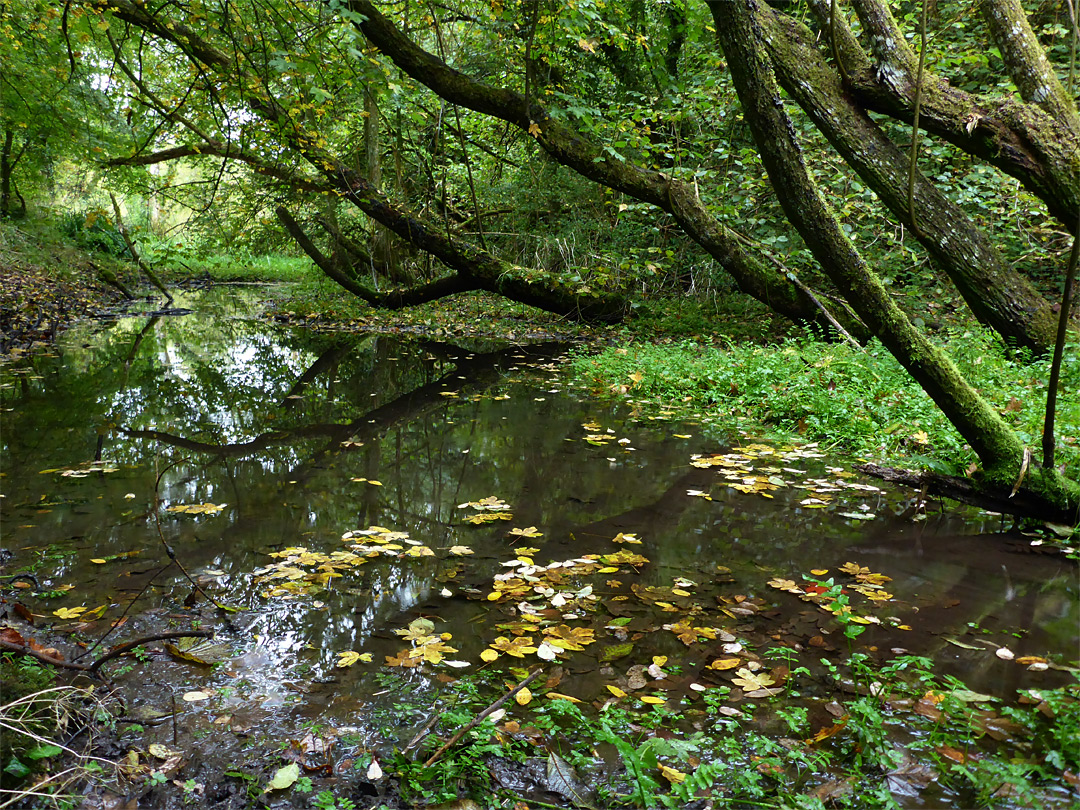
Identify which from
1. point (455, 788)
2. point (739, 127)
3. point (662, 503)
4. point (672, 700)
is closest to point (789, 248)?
point (739, 127)

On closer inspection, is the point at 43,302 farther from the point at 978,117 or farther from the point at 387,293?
the point at 978,117

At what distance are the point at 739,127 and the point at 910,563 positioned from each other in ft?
31.2

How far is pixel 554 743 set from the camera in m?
1.92

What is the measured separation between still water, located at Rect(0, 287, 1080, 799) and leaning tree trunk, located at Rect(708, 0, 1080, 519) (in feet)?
1.27

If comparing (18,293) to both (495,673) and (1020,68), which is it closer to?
(495,673)

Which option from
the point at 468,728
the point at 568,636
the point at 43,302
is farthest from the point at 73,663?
the point at 43,302

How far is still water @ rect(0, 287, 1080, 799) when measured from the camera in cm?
240

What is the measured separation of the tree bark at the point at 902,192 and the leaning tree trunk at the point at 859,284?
126 centimetres

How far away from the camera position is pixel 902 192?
19.5ft

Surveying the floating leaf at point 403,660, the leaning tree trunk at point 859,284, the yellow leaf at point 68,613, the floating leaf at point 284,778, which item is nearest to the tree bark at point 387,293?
the leaning tree trunk at point 859,284

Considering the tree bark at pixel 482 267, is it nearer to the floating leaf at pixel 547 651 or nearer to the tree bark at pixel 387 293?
the tree bark at pixel 387 293

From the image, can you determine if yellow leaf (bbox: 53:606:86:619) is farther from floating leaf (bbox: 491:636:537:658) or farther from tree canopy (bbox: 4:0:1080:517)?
→ tree canopy (bbox: 4:0:1080:517)

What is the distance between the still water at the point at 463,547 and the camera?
7.88ft

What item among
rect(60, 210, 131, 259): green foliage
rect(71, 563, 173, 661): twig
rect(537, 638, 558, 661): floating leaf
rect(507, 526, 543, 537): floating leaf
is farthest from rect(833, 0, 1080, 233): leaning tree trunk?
rect(60, 210, 131, 259): green foliage
